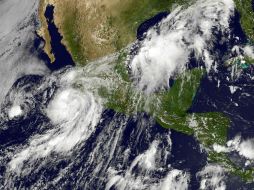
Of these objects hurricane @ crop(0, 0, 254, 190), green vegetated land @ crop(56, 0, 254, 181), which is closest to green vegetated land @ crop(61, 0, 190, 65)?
green vegetated land @ crop(56, 0, 254, 181)

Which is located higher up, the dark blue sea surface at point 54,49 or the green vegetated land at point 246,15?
the dark blue sea surface at point 54,49

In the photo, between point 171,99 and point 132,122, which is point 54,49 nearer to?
point 132,122

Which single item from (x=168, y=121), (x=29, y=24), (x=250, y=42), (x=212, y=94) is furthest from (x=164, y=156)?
(x=29, y=24)

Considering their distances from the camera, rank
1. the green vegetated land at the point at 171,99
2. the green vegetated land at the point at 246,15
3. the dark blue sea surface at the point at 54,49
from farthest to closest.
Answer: the dark blue sea surface at the point at 54,49 → the green vegetated land at the point at 246,15 → the green vegetated land at the point at 171,99

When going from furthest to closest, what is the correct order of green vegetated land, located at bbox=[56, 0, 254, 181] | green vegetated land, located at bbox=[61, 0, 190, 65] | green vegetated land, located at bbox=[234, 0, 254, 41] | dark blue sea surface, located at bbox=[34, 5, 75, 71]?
1. dark blue sea surface, located at bbox=[34, 5, 75, 71]
2. green vegetated land, located at bbox=[61, 0, 190, 65]
3. green vegetated land, located at bbox=[234, 0, 254, 41]
4. green vegetated land, located at bbox=[56, 0, 254, 181]

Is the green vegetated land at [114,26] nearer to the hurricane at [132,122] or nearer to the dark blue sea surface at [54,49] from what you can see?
the dark blue sea surface at [54,49]

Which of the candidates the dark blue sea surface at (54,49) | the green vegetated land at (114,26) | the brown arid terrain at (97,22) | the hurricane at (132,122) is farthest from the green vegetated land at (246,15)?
the dark blue sea surface at (54,49)

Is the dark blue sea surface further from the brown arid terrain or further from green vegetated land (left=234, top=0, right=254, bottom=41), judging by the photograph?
green vegetated land (left=234, top=0, right=254, bottom=41)

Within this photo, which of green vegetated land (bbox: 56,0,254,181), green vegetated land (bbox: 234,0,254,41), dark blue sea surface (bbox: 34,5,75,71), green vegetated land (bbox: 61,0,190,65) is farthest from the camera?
dark blue sea surface (bbox: 34,5,75,71)

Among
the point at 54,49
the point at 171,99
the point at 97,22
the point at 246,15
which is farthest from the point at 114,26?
the point at 246,15

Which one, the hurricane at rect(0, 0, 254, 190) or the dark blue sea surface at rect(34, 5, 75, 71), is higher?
the dark blue sea surface at rect(34, 5, 75, 71)
